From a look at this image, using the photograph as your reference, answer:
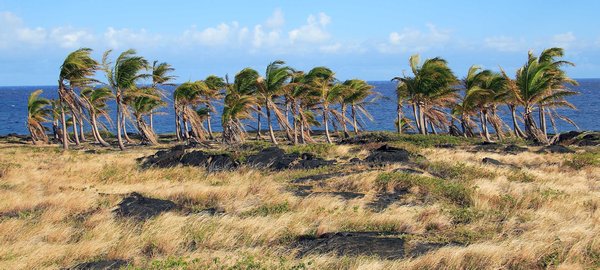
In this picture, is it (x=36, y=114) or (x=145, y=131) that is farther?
(x=36, y=114)

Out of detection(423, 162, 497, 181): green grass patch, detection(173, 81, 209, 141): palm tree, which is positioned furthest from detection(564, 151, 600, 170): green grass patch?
detection(173, 81, 209, 141): palm tree

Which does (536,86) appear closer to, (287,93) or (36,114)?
(287,93)

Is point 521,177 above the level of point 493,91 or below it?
below

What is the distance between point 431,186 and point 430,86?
65.3 feet

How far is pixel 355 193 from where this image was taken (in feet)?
42.7

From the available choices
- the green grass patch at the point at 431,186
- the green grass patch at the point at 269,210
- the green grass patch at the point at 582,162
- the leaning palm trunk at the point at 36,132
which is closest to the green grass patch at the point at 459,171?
the green grass patch at the point at 431,186

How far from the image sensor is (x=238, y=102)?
98.2 ft

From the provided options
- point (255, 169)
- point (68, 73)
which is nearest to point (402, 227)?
point (255, 169)

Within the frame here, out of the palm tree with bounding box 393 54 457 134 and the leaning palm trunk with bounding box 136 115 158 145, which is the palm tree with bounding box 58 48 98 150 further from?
the palm tree with bounding box 393 54 457 134

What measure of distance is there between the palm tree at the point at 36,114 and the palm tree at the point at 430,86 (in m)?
24.4

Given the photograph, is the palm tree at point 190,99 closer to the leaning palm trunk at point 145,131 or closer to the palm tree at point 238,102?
the palm tree at point 238,102

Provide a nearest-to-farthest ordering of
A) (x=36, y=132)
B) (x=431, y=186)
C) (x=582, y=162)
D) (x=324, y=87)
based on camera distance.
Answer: (x=431, y=186)
(x=582, y=162)
(x=324, y=87)
(x=36, y=132)

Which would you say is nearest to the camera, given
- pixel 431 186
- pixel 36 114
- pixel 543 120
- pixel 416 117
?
pixel 431 186

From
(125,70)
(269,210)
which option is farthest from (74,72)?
(269,210)
